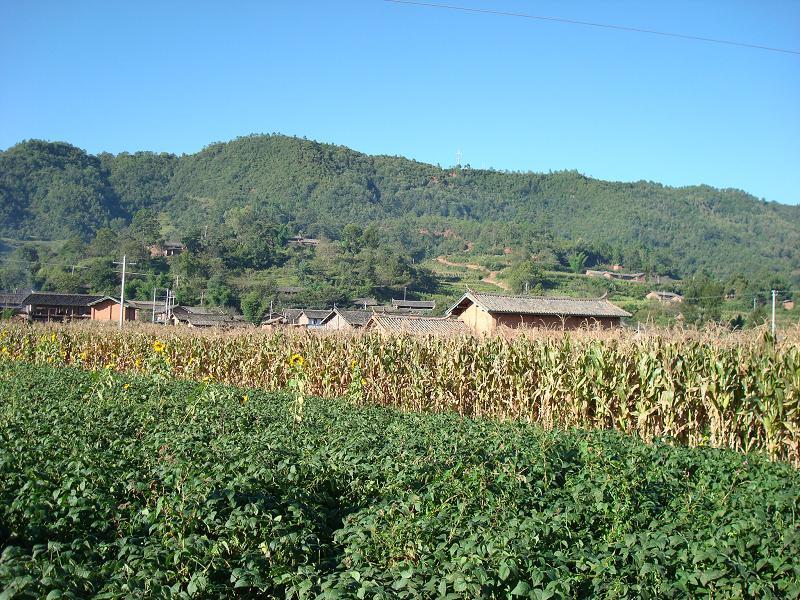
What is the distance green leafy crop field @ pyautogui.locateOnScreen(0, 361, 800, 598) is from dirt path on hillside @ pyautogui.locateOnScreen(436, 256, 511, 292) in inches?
3113

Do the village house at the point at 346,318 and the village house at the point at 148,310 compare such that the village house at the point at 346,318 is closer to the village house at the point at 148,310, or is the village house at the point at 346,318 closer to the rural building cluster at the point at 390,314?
the rural building cluster at the point at 390,314

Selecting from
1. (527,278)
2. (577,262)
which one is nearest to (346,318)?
(527,278)

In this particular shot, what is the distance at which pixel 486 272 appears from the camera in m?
→ 106

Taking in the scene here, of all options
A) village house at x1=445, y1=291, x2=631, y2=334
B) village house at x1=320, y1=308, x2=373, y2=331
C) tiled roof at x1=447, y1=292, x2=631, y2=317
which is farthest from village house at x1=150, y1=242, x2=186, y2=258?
village house at x1=445, y1=291, x2=631, y2=334

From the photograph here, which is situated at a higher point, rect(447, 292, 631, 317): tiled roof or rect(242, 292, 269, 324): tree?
rect(447, 292, 631, 317): tiled roof

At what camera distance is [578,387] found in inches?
598

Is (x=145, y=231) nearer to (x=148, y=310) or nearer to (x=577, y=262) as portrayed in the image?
(x=148, y=310)

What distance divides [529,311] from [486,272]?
218 feet

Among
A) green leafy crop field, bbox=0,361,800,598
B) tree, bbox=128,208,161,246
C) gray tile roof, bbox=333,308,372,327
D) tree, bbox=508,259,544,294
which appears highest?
tree, bbox=128,208,161,246

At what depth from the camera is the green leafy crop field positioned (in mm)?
5184

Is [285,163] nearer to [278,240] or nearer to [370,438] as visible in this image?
[278,240]

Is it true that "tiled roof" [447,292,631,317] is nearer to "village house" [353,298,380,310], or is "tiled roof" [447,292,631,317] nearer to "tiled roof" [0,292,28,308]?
"village house" [353,298,380,310]

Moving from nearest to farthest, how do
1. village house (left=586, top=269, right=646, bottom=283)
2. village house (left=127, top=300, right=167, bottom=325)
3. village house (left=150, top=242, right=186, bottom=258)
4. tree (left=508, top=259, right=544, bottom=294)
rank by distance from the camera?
1. village house (left=127, top=300, right=167, bottom=325)
2. tree (left=508, top=259, right=544, bottom=294)
3. village house (left=150, top=242, right=186, bottom=258)
4. village house (left=586, top=269, right=646, bottom=283)

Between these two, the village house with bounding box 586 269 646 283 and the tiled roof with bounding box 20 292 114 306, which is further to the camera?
the village house with bounding box 586 269 646 283
